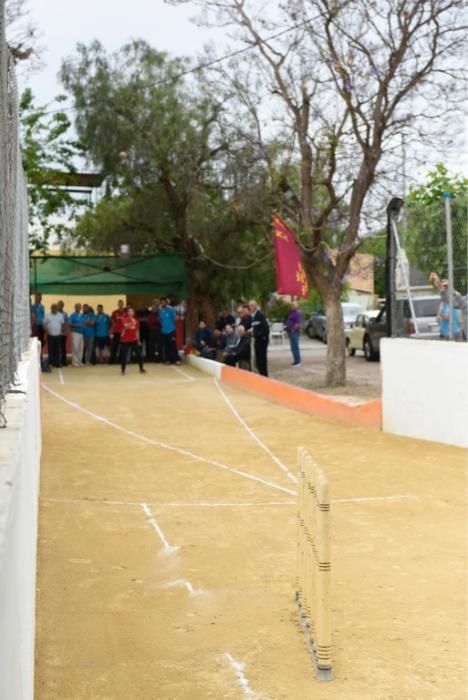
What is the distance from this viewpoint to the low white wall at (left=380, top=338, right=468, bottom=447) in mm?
13812

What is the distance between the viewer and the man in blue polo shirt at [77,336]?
93.5ft

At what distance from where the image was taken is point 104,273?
30.3m

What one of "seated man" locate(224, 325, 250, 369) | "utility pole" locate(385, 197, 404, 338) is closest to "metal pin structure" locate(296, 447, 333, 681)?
"utility pole" locate(385, 197, 404, 338)

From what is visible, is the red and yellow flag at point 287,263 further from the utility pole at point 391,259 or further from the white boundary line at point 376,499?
the white boundary line at point 376,499

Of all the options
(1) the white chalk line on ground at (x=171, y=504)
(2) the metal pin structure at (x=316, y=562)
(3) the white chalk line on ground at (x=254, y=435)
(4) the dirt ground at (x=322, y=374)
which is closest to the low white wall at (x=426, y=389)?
(3) the white chalk line on ground at (x=254, y=435)

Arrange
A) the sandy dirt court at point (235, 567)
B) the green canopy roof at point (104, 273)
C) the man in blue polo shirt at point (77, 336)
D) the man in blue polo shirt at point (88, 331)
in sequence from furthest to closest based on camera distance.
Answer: the green canopy roof at point (104, 273)
the man in blue polo shirt at point (88, 331)
the man in blue polo shirt at point (77, 336)
the sandy dirt court at point (235, 567)

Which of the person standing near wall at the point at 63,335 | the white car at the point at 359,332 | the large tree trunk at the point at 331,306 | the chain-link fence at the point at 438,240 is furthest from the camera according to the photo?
the white car at the point at 359,332

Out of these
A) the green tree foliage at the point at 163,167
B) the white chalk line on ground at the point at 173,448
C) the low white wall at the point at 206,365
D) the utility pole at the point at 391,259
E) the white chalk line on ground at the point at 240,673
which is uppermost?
the green tree foliage at the point at 163,167

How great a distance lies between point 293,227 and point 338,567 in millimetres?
18621

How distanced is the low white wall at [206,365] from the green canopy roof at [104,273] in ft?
10.2

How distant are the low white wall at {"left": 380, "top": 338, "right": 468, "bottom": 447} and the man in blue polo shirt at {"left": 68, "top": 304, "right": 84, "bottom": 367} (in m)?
14.2

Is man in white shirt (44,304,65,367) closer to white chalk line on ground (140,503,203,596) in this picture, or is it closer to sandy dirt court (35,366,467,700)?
sandy dirt court (35,366,467,700)

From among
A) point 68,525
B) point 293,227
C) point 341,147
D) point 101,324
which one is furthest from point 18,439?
point 101,324

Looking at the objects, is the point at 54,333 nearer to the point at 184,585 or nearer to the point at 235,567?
the point at 235,567
